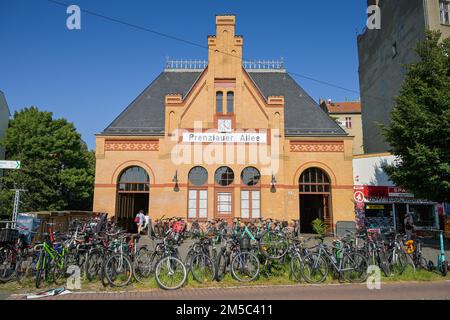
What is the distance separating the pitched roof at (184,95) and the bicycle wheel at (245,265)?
1448cm

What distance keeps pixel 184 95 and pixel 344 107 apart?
3954 cm

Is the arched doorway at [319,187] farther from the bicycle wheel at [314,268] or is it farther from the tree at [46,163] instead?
the tree at [46,163]

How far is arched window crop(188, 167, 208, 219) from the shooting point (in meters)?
20.8

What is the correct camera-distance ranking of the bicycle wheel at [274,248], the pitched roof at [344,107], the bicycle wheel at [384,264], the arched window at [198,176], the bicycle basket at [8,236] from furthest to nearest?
the pitched roof at [344,107] < the arched window at [198,176] < the bicycle wheel at [384,264] < the bicycle wheel at [274,248] < the bicycle basket at [8,236]

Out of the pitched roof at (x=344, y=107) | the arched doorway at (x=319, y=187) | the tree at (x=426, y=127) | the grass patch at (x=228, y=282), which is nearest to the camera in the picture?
the grass patch at (x=228, y=282)

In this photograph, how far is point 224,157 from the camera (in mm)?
21219

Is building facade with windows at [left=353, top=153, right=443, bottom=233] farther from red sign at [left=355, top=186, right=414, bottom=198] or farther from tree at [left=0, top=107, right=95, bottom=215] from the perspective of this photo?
tree at [left=0, top=107, right=95, bottom=215]

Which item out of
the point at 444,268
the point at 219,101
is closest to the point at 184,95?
the point at 219,101

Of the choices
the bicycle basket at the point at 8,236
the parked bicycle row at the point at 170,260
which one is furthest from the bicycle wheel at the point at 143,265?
the bicycle basket at the point at 8,236

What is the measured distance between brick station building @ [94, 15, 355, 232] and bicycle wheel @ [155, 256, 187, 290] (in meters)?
12.5

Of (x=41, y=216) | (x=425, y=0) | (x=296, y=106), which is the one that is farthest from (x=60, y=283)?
(x=425, y=0)

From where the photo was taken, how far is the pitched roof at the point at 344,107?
54.0 meters

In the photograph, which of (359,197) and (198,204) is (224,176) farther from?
(359,197)

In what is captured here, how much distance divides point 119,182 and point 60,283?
13.5 metres
